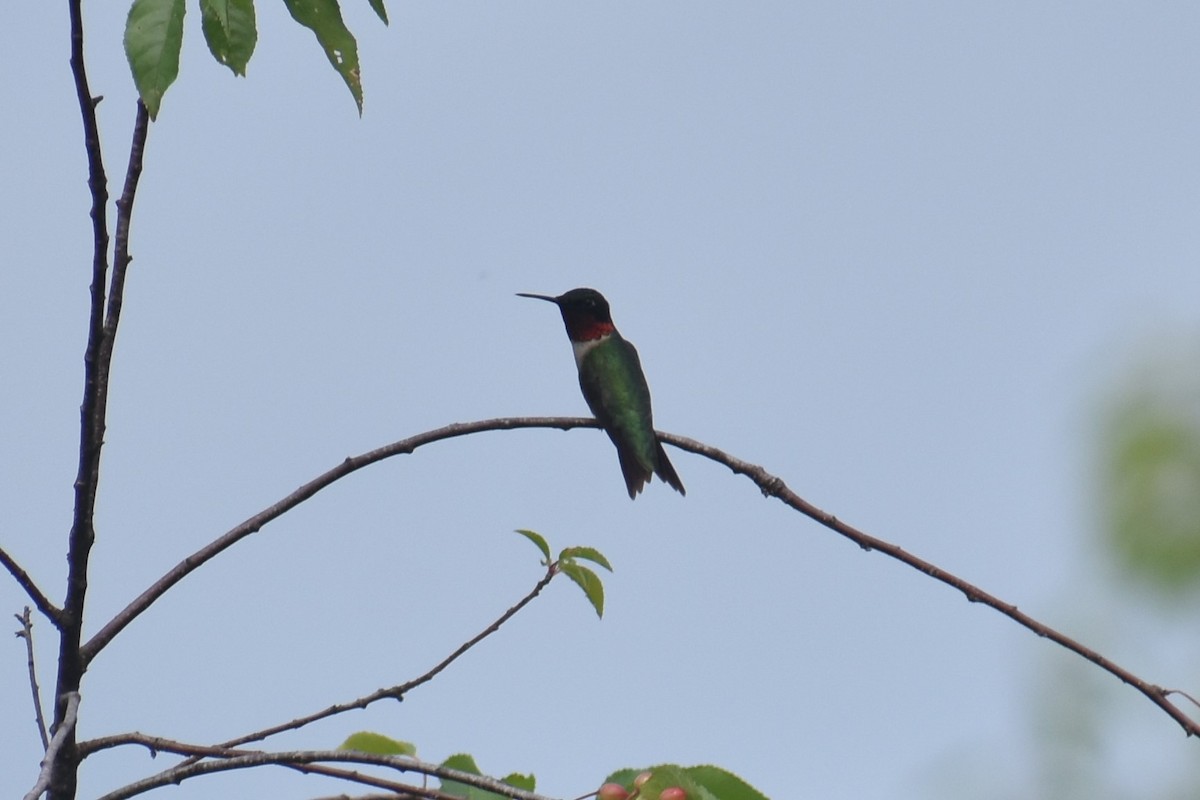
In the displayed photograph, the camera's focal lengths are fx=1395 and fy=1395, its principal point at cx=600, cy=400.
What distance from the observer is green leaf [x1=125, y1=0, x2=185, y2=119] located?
289 centimetres

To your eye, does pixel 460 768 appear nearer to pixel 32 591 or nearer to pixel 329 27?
pixel 32 591

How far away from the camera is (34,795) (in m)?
2.22

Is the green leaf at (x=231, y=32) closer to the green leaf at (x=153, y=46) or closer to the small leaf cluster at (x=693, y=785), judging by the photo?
the green leaf at (x=153, y=46)

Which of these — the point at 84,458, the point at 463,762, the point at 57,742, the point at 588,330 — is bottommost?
the point at 57,742

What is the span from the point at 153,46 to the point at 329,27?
0.41 meters

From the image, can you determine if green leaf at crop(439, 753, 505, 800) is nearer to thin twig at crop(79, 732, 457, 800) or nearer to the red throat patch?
thin twig at crop(79, 732, 457, 800)

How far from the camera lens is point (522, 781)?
2775 millimetres

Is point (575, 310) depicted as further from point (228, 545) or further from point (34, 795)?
point (34, 795)

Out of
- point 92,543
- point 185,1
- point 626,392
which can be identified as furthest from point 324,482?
point 626,392

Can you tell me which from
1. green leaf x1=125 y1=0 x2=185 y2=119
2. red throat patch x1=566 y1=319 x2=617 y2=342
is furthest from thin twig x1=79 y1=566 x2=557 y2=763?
red throat patch x1=566 y1=319 x2=617 y2=342

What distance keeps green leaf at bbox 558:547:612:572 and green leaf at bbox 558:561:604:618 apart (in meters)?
0.02

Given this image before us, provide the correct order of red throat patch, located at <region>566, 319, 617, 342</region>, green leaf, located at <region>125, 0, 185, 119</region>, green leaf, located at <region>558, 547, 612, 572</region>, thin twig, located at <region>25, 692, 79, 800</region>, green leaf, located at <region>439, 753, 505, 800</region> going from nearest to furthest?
1. thin twig, located at <region>25, 692, 79, 800</region>
2. green leaf, located at <region>439, 753, 505, 800</region>
3. green leaf, located at <region>125, 0, 185, 119</region>
4. green leaf, located at <region>558, 547, 612, 572</region>
5. red throat patch, located at <region>566, 319, 617, 342</region>

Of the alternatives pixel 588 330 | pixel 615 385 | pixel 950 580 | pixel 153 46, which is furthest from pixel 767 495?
pixel 588 330

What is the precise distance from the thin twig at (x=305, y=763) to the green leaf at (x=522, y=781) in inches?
11.3
